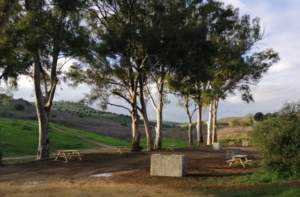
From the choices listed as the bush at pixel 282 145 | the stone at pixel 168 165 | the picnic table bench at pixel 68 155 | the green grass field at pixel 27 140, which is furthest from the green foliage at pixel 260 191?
the green grass field at pixel 27 140

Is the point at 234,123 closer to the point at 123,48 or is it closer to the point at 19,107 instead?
the point at 19,107

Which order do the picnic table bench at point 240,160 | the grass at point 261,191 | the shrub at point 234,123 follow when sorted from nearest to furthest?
1. the grass at point 261,191
2. the picnic table bench at point 240,160
3. the shrub at point 234,123

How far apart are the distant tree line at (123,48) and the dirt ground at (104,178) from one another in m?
5.28

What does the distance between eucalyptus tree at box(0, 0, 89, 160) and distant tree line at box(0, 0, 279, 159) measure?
0.16 ft

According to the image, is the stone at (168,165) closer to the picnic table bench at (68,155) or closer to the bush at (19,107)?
the picnic table bench at (68,155)

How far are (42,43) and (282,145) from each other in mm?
17132

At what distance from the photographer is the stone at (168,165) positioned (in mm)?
22750

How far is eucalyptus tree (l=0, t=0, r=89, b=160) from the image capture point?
107ft

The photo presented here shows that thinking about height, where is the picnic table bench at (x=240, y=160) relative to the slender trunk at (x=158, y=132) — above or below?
below

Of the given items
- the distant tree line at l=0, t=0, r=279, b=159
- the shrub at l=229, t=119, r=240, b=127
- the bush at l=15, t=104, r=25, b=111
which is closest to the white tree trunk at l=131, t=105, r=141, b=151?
the distant tree line at l=0, t=0, r=279, b=159

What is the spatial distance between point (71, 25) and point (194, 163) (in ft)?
40.0

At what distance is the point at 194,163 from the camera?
28547mm

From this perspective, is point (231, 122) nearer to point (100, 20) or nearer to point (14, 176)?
point (100, 20)

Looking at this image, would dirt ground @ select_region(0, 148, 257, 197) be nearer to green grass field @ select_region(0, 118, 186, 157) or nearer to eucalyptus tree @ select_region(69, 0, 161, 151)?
eucalyptus tree @ select_region(69, 0, 161, 151)
